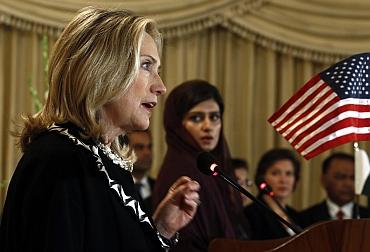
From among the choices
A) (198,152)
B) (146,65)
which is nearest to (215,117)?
(198,152)

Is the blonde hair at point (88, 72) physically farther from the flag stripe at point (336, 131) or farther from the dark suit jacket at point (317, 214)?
the dark suit jacket at point (317, 214)

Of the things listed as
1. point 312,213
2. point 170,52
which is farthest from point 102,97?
point 170,52

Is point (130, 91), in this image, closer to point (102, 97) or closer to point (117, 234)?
point (102, 97)

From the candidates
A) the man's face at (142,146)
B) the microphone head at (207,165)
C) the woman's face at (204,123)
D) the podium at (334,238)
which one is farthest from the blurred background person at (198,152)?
the podium at (334,238)

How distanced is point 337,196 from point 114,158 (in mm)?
3785

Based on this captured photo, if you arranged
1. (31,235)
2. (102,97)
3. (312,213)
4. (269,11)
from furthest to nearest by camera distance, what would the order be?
(269,11), (312,213), (102,97), (31,235)

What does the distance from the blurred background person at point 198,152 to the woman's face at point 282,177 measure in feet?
3.55

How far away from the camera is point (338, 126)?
154 inches

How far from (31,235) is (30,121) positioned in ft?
1.29

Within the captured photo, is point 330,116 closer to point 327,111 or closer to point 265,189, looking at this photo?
point 327,111

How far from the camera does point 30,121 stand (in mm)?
2689

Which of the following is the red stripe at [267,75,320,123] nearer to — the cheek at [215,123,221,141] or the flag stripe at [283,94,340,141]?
the flag stripe at [283,94,340,141]

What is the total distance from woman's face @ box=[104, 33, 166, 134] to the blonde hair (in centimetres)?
4

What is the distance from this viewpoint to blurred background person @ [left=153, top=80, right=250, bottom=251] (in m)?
4.43
